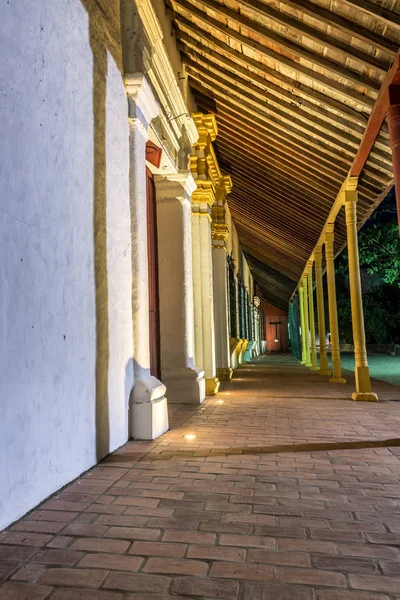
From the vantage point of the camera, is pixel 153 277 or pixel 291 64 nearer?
pixel 291 64

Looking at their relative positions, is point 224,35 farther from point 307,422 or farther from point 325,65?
point 307,422

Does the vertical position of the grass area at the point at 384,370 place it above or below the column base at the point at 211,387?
below

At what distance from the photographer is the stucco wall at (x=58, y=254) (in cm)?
216

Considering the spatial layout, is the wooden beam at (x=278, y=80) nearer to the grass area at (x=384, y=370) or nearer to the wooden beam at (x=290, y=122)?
the wooden beam at (x=290, y=122)

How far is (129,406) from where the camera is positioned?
3.74m

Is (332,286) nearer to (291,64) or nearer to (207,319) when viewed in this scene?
(207,319)

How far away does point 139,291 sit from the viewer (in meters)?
4.00

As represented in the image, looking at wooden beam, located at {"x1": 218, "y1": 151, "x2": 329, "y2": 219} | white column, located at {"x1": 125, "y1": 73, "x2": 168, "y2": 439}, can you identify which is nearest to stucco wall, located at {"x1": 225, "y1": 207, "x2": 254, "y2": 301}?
wooden beam, located at {"x1": 218, "y1": 151, "x2": 329, "y2": 219}

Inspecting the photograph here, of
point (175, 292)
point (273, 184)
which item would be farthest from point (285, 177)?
point (175, 292)

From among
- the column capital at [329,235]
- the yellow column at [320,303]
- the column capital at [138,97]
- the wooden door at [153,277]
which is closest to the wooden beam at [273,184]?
the column capital at [329,235]

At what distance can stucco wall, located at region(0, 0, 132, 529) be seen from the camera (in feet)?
7.07

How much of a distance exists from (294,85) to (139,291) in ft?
10.7

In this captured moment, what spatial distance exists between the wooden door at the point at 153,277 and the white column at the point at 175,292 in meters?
0.07

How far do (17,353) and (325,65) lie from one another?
164 inches
